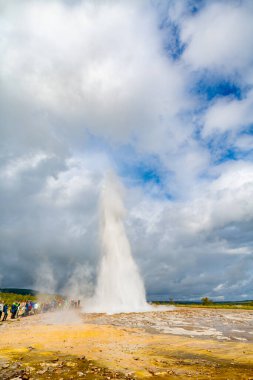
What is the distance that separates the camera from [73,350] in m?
12.8

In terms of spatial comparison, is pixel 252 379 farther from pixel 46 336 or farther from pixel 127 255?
pixel 127 255

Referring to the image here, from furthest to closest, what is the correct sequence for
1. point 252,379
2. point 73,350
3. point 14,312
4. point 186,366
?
point 14,312, point 73,350, point 186,366, point 252,379

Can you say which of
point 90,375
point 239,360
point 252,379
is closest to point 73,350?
point 90,375

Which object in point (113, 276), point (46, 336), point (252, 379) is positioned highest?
point (113, 276)

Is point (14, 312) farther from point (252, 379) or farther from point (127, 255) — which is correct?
point (252, 379)

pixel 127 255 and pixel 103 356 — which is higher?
pixel 127 255

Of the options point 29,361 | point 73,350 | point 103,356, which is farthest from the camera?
point 73,350

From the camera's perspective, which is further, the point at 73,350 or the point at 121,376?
the point at 73,350

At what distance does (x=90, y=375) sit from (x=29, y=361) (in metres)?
3.28

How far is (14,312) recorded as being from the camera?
3628cm

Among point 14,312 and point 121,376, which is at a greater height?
point 14,312

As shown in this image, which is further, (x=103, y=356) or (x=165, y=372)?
(x=103, y=356)

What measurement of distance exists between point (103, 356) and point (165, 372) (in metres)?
3.48

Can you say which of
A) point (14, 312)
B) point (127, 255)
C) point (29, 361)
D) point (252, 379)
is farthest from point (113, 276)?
point (252, 379)
